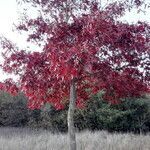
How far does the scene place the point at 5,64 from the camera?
8.68 metres

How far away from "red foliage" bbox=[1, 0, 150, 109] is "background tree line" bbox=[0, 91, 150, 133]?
13.0 meters

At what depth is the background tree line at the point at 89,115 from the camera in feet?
72.6

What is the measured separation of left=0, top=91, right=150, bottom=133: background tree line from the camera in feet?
72.6

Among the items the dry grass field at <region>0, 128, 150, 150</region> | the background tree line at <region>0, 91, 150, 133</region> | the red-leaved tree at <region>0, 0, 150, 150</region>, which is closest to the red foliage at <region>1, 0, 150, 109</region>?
the red-leaved tree at <region>0, 0, 150, 150</region>

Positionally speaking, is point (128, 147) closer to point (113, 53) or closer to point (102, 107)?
point (113, 53)

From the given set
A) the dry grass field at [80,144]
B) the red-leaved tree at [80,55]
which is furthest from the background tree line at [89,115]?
the red-leaved tree at [80,55]

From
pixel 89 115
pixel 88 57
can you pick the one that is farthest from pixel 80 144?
pixel 89 115

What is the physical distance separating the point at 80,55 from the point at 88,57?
0.14 metres

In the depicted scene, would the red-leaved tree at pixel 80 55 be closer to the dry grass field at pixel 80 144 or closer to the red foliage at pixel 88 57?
the red foliage at pixel 88 57

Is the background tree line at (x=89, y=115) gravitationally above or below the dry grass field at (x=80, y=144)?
above

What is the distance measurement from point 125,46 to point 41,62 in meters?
1.61

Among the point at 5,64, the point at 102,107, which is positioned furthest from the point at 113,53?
the point at 102,107

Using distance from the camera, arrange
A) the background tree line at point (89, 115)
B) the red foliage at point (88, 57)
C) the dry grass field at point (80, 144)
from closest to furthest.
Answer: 1. the red foliage at point (88, 57)
2. the dry grass field at point (80, 144)
3. the background tree line at point (89, 115)

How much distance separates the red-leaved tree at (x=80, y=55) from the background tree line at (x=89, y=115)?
12.7 meters
